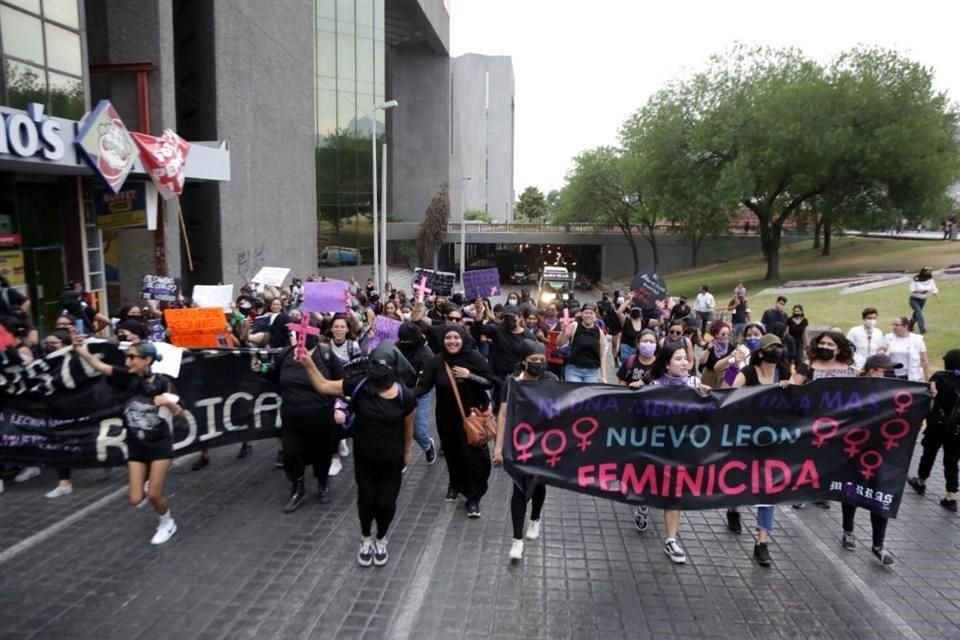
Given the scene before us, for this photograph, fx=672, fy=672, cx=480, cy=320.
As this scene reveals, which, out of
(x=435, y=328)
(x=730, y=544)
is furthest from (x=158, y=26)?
(x=730, y=544)

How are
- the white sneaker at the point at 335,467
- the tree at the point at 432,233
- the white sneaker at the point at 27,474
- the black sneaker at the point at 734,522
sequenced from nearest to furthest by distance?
the black sneaker at the point at 734,522
the white sneaker at the point at 27,474
the white sneaker at the point at 335,467
the tree at the point at 432,233

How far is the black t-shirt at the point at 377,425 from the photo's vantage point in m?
5.00

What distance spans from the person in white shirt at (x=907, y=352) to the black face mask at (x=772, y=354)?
3.20 metres

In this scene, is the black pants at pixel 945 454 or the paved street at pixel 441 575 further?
the black pants at pixel 945 454

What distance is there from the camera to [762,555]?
5457mm

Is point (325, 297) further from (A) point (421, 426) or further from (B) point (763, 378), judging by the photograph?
(B) point (763, 378)

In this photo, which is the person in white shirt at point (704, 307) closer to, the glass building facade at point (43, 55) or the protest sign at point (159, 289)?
the protest sign at point (159, 289)

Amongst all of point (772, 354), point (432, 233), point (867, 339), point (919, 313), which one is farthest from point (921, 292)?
point (432, 233)

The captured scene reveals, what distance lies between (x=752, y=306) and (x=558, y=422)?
23.4m

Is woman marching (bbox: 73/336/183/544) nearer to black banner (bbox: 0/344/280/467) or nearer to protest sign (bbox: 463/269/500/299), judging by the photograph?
black banner (bbox: 0/344/280/467)

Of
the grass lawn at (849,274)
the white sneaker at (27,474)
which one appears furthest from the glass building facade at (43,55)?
the grass lawn at (849,274)

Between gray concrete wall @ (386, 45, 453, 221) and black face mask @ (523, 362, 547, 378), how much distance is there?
163 ft

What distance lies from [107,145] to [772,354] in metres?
12.2

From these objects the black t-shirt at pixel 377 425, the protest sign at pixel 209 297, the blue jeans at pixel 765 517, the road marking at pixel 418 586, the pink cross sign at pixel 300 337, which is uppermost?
the pink cross sign at pixel 300 337
